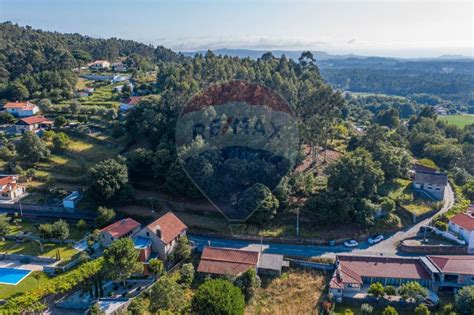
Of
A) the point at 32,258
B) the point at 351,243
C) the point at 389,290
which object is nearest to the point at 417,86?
the point at 351,243

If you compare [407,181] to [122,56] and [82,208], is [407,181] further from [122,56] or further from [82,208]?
[122,56]

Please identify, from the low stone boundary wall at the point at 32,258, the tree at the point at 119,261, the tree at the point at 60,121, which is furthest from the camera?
the tree at the point at 60,121

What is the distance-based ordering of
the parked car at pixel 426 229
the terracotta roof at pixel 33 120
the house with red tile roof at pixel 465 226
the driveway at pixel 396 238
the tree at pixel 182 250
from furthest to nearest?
the terracotta roof at pixel 33 120
the parked car at pixel 426 229
the driveway at pixel 396 238
the house with red tile roof at pixel 465 226
the tree at pixel 182 250

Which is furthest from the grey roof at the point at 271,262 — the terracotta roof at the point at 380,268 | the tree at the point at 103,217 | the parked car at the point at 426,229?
the tree at the point at 103,217

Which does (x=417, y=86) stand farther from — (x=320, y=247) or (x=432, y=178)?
(x=320, y=247)

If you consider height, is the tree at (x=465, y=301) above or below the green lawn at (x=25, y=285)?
below

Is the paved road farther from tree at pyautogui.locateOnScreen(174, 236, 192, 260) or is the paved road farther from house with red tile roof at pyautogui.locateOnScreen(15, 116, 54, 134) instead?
house with red tile roof at pyautogui.locateOnScreen(15, 116, 54, 134)

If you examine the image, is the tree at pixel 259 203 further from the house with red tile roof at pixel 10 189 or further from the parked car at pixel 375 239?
the house with red tile roof at pixel 10 189
